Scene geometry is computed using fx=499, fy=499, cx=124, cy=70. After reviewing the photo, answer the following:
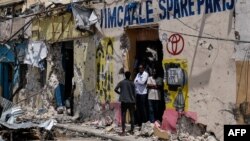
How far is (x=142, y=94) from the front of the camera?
13.1m

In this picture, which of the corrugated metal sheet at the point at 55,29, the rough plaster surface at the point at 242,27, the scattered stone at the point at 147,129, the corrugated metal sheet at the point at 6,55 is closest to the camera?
the rough plaster surface at the point at 242,27

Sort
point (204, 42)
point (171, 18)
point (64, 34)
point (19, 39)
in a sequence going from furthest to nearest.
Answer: point (19, 39) → point (64, 34) → point (171, 18) → point (204, 42)

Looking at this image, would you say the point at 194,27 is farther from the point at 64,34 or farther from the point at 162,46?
the point at 64,34

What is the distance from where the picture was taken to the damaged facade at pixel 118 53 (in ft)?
35.3

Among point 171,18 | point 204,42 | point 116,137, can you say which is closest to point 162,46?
point 171,18

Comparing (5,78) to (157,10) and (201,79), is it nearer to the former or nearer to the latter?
(157,10)

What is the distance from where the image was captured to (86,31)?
1548 cm

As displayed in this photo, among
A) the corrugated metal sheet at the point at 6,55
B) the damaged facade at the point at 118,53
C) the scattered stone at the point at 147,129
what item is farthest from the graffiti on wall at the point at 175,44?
the corrugated metal sheet at the point at 6,55

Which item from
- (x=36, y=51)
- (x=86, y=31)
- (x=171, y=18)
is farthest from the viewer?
(x=36, y=51)

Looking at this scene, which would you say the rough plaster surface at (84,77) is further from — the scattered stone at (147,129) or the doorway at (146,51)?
the scattered stone at (147,129)

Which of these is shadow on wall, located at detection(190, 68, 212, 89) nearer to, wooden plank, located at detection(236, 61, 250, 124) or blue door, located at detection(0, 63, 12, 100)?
wooden plank, located at detection(236, 61, 250, 124)

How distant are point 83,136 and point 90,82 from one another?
8.50 feet

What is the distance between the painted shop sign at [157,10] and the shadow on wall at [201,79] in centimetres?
136

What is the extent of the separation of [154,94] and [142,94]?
349 millimetres
